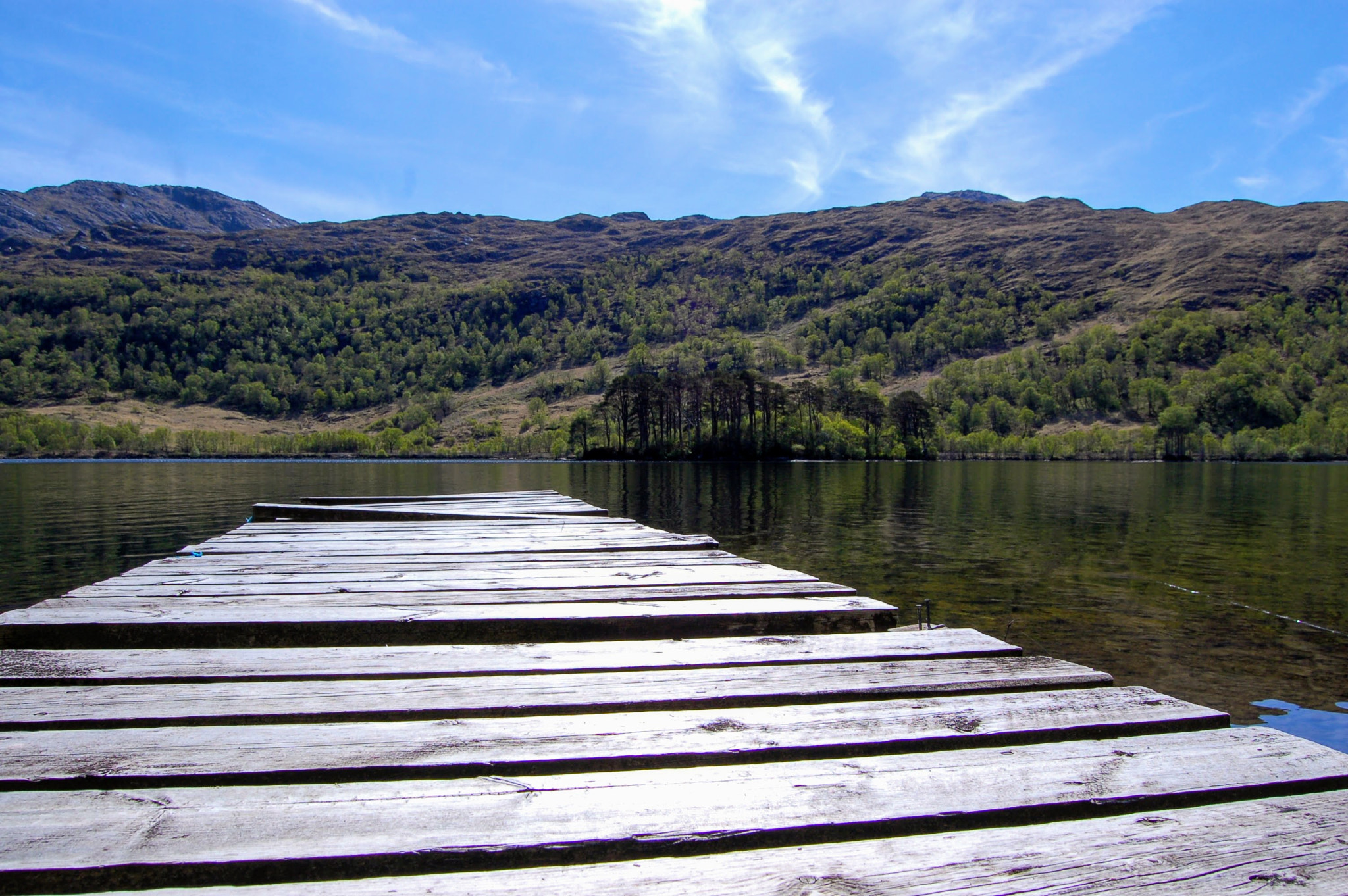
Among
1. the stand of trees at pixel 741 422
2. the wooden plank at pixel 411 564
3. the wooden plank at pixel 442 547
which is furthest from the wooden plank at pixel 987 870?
the stand of trees at pixel 741 422

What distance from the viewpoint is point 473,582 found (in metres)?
5.76

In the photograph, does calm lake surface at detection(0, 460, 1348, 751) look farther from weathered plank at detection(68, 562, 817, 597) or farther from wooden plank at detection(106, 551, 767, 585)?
wooden plank at detection(106, 551, 767, 585)

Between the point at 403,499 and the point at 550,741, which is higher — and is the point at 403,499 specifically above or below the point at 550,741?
below

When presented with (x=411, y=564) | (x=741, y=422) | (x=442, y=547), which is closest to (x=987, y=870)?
(x=411, y=564)

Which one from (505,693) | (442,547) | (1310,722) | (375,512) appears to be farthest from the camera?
(375,512)

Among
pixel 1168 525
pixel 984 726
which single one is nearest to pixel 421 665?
pixel 984 726

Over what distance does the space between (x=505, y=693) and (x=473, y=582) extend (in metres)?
2.72

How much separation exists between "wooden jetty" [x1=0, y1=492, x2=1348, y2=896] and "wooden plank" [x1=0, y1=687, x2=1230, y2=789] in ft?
0.04

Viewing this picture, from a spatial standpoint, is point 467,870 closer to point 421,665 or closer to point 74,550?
point 421,665

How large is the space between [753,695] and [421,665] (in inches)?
62.7

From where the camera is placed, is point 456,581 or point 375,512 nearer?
point 456,581

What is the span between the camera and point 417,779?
2434mm

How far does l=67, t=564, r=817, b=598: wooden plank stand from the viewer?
5215mm

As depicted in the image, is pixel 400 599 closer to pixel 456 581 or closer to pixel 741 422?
pixel 456 581
